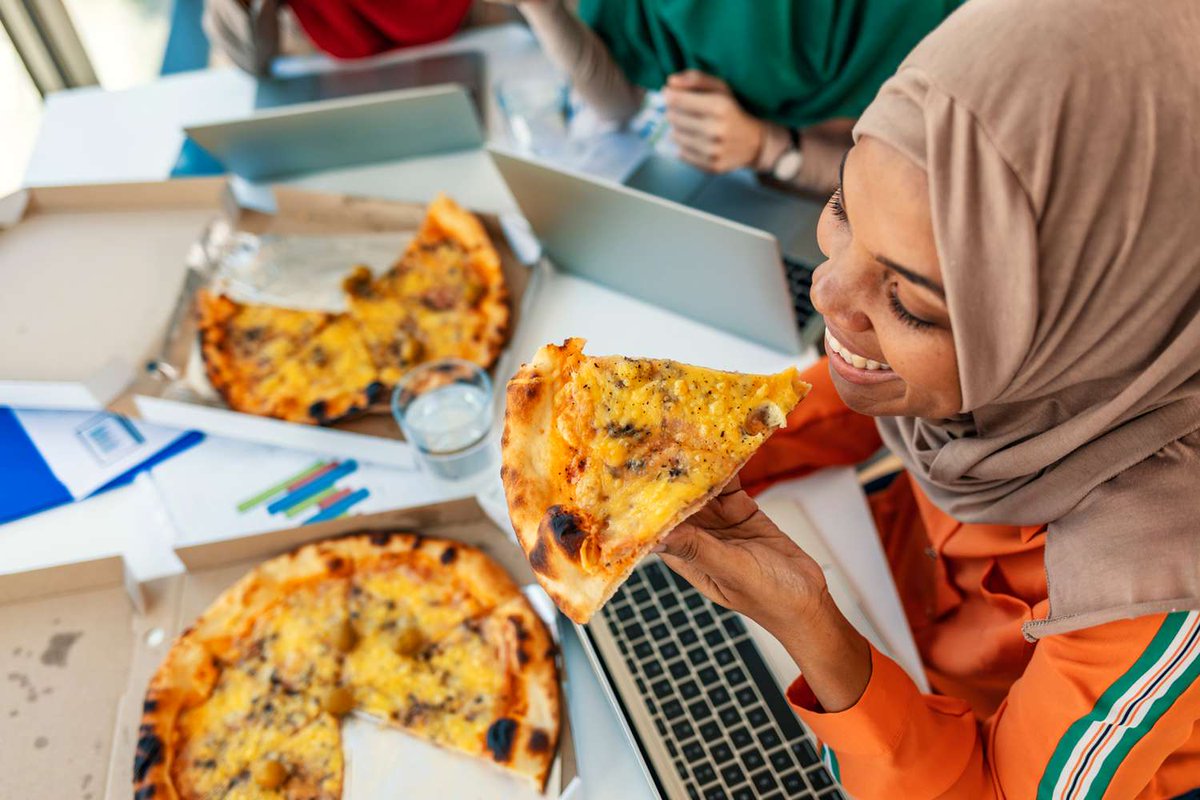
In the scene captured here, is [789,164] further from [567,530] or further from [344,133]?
[567,530]

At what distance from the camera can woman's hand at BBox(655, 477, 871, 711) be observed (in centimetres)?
114

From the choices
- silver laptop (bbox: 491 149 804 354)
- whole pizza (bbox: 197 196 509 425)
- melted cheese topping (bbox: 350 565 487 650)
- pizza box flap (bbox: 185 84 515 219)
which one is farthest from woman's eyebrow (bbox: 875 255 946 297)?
pizza box flap (bbox: 185 84 515 219)

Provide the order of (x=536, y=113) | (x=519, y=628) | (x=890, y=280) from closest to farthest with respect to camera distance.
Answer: (x=890, y=280)
(x=519, y=628)
(x=536, y=113)

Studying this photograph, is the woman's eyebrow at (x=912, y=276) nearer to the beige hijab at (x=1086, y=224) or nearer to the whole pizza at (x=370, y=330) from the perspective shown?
the beige hijab at (x=1086, y=224)

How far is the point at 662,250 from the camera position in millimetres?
1831

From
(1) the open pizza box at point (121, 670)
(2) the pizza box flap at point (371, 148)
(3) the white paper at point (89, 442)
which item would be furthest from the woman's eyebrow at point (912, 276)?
(3) the white paper at point (89, 442)

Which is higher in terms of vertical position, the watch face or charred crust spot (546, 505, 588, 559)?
charred crust spot (546, 505, 588, 559)

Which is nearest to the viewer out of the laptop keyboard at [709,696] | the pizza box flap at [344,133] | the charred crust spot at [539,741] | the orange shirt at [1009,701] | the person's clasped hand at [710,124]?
the orange shirt at [1009,701]

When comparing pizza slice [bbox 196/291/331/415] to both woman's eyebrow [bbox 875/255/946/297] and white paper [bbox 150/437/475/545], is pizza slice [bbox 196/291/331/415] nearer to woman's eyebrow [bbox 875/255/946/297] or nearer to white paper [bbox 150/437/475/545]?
white paper [bbox 150/437/475/545]

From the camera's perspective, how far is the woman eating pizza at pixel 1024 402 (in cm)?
83

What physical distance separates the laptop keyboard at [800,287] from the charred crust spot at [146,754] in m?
1.48

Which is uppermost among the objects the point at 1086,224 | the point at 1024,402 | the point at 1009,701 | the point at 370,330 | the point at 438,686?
the point at 1086,224

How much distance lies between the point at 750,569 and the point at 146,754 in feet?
3.60

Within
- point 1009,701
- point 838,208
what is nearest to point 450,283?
point 838,208
